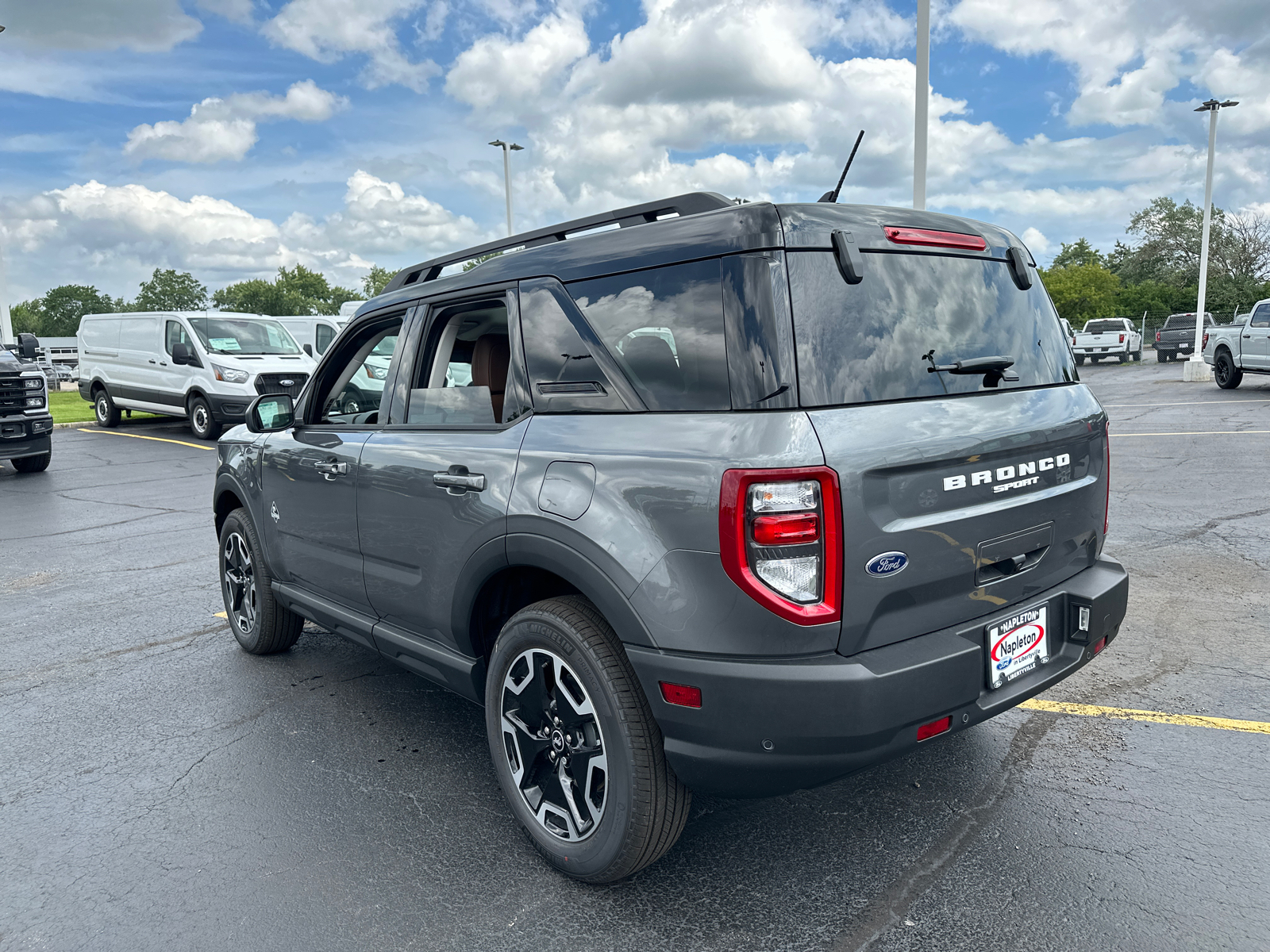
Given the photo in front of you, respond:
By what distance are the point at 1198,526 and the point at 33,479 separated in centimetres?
1327

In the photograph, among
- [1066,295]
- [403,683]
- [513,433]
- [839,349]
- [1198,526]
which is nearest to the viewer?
[839,349]

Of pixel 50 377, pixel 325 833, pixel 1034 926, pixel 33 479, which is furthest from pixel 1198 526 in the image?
pixel 50 377

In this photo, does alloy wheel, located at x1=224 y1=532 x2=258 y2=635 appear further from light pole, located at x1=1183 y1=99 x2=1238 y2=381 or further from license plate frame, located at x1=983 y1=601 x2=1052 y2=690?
light pole, located at x1=1183 y1=99 x2=1238 y2=381

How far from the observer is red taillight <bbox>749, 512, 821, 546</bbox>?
2.28 meters

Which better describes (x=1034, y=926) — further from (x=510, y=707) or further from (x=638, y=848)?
(x=510, y=707)

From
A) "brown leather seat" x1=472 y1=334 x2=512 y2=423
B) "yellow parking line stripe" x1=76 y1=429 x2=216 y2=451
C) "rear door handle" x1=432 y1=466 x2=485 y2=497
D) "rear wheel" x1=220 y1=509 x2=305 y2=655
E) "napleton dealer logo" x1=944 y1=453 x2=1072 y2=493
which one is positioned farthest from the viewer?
"yellow parking line stripe" x1=76 y1=429 x2=216 y2=451

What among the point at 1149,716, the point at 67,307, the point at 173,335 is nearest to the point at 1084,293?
the point at 173,335

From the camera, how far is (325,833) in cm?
312

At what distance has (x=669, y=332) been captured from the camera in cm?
260

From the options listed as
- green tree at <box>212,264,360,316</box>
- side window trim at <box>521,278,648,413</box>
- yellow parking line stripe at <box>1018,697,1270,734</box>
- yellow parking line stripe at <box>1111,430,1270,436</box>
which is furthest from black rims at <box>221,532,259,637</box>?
green tree at <box>212,264,360,316</box>

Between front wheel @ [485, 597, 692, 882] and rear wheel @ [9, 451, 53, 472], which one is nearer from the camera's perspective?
front wheel @ [485, 597, 692, 882]

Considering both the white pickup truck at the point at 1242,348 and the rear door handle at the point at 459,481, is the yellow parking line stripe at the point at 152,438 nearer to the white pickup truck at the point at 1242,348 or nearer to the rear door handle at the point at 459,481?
the rear door handle at the point at 459,481

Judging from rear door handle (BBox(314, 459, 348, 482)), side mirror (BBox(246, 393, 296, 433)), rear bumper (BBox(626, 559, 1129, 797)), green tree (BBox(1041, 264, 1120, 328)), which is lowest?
rear bumper (BBox(626, 559, 1129, 797))

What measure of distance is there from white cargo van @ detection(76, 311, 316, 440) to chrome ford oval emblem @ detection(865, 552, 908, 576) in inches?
565
